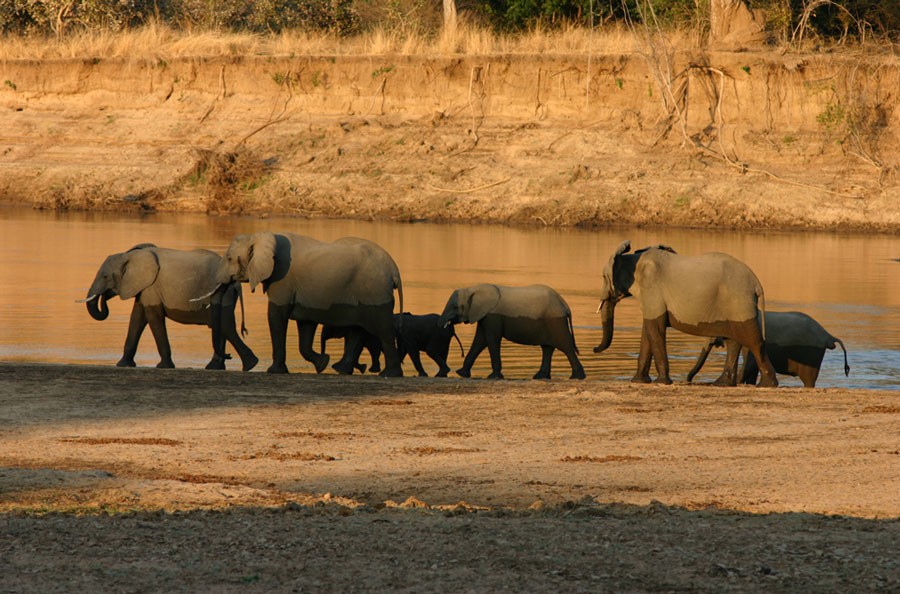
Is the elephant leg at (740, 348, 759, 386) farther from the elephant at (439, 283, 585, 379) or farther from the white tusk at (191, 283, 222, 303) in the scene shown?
the white tusk at (191, 283, 222, 303)

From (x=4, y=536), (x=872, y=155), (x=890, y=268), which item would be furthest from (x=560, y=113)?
(x=4, y=536)

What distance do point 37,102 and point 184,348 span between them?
30.7m

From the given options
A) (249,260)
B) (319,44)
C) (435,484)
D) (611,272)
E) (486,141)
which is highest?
(319,44)

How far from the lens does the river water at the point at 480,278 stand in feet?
52.9

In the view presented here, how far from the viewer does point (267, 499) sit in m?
7.70

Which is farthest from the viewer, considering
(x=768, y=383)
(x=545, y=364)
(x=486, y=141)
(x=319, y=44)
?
(x=319, y=44)

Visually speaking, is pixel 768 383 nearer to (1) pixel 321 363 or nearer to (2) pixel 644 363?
(2) pixel 644 363

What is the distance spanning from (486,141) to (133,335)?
25.5 metres

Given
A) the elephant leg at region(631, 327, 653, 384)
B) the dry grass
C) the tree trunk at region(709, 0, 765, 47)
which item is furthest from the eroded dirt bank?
the elephant leg at region(631, 327, 653, 384)

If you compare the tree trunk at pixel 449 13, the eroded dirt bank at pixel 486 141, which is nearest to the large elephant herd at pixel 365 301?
the eroded dirt bank at pixel 486 141

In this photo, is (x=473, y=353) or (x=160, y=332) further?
(x=473, y=353)

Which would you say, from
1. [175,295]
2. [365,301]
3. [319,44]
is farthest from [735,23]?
[175,295]

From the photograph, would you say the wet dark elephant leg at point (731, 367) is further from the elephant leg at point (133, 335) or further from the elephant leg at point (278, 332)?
the elephant leg at point (133, 335)

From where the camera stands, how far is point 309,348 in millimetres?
14383
